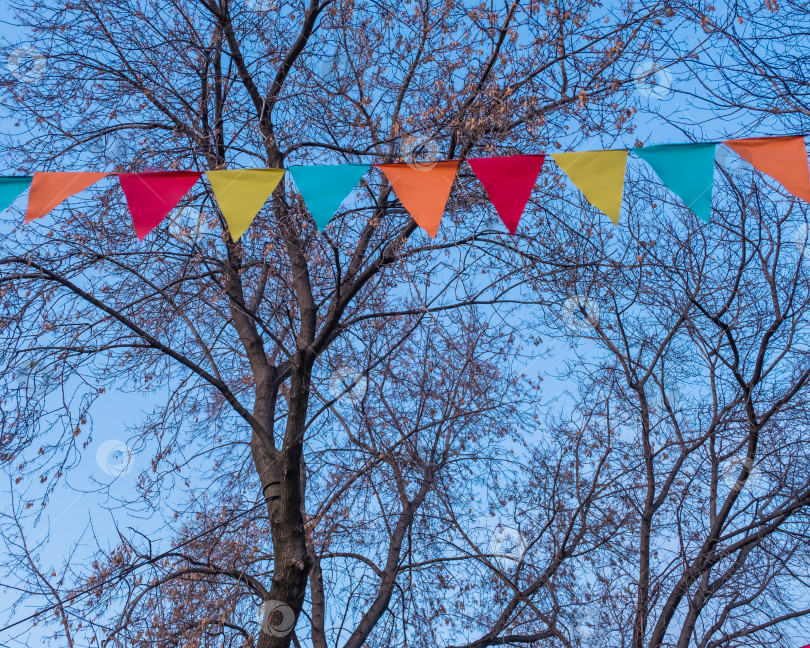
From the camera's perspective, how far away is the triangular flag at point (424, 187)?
436cm

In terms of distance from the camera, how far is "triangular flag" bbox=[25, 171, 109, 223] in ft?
15.5

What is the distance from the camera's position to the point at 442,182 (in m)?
4.52

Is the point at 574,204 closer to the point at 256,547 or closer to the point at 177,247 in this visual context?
the point at 177,247

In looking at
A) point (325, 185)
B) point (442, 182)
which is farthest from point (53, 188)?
point (442, 182)

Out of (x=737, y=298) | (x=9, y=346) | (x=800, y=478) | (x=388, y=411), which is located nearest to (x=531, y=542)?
(x=388, y=411)

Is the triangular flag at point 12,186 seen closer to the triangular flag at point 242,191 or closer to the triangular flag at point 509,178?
the triangular flag at point 242,191

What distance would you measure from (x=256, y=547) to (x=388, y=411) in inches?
67.2

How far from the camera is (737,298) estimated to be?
5.89 meters

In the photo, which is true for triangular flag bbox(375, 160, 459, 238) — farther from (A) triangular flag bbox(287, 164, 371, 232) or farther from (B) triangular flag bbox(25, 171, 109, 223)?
(B) triangular flag bbox(25, 171, 109, 223)

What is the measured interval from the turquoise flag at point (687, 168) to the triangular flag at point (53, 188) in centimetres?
354

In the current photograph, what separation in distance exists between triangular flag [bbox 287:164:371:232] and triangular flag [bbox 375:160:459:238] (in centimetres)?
19

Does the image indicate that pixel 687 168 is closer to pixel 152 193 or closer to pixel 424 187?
pixel 424 187

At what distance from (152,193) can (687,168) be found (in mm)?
3390

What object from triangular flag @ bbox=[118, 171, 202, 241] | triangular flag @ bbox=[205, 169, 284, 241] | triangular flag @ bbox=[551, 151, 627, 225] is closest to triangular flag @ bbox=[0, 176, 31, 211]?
triangular flag @ bbox=[118, 171, 202, 241]
